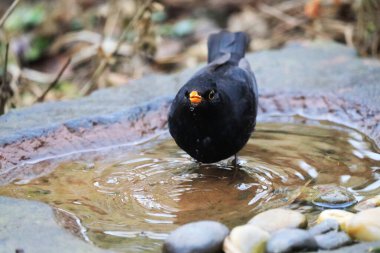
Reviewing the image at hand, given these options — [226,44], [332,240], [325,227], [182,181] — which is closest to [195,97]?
[182,181]

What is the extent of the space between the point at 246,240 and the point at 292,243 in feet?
0.62

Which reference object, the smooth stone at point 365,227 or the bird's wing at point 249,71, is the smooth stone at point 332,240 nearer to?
the smooth stone at point 365,227

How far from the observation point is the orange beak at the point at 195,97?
384cm

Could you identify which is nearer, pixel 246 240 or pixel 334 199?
pixel 246 240

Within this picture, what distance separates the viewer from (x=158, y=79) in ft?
18.6

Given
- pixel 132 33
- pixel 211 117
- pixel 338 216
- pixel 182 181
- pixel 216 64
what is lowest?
pixel 132 33

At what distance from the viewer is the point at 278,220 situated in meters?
3.01

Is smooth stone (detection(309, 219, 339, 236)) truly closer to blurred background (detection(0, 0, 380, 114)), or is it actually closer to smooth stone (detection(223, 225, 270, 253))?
smooth stone (detection(223, 225, 270, 253))

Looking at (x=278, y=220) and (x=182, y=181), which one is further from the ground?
(x=278, y=220)

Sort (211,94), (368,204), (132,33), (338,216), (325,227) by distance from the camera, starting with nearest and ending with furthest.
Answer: (325,227) → (338,216) → (368,204) → (211,94) → (132,33)

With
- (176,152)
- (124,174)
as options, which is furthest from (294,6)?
(124,174)

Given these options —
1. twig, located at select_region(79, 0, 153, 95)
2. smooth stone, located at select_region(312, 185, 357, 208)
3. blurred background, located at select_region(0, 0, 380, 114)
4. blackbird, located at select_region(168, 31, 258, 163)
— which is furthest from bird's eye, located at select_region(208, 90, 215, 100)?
blurred background, located at select_region(0, 0, 380, 114)

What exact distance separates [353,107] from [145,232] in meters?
2.31

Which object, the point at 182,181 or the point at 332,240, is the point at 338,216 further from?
the point at 182,181
